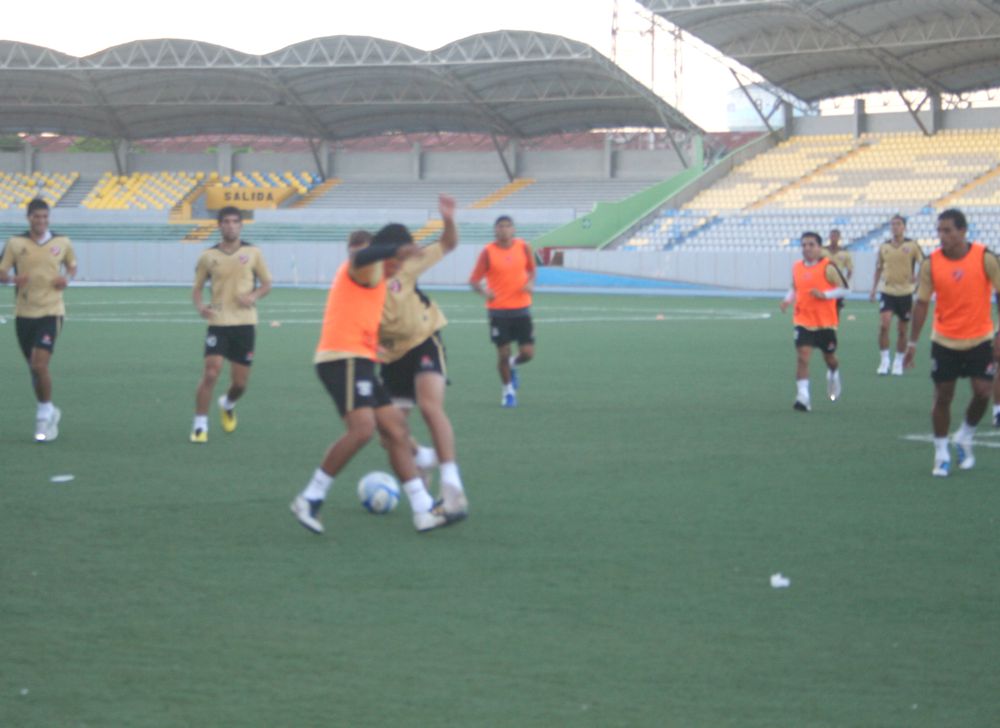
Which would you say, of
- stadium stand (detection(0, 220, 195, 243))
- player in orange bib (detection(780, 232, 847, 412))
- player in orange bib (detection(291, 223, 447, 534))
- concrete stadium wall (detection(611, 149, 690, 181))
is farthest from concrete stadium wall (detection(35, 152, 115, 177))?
player in orange bib (detection(291, 223, 447, 534))

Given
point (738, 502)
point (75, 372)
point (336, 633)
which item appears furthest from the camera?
point (75, 372)

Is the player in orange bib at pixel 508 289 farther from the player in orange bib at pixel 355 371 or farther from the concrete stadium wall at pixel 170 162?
the concrete stadium wall at pixel 170 162

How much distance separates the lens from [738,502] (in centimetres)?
943

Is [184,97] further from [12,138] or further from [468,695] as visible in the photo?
[468,695]

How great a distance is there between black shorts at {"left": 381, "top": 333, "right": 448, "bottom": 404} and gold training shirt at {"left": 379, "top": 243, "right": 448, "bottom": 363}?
1.6 inches

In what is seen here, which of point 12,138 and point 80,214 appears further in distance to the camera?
point 12,138

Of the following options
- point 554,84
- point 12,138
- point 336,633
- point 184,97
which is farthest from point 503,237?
point 12,138

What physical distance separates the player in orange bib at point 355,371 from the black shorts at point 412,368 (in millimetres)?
1001

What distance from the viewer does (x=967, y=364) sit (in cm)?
1067

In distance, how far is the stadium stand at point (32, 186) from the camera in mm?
70000

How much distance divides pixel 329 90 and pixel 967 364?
2160 inches

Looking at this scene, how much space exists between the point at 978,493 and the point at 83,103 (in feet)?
200

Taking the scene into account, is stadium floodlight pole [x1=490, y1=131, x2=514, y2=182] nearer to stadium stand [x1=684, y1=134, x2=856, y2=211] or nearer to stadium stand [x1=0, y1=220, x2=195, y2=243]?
stadium stand [x1=684, y1=134, x2=856, y2=211]

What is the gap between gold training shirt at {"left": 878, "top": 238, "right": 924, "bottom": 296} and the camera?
816 inches
